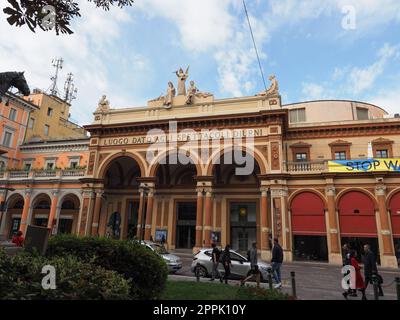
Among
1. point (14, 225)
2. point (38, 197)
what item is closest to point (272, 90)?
point (38, 197)

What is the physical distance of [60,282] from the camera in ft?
12.9

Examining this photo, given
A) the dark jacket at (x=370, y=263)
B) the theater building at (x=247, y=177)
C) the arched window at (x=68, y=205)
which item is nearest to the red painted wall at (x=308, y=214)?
the theater building at (x=247, y=177)

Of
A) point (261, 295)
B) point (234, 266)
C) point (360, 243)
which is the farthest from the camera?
point (360, 243)

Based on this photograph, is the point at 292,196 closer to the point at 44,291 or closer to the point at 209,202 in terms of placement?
the point at 209,202

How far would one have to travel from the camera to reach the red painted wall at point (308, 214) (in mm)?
21891

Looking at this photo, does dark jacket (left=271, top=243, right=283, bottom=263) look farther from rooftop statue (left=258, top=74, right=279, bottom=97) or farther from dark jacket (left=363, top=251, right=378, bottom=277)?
rooftop statue (left=258, top=74, right=279, bottom=97)

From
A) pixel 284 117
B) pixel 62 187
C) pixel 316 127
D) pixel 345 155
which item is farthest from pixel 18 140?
pixel 345 155

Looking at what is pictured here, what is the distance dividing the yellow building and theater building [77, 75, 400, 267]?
13600 mm

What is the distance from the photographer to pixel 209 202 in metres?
23.6

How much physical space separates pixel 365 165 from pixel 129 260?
2087 centimetres

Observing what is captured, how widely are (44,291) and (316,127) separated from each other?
85.1 ft

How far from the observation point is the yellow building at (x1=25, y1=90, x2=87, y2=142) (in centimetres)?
3900

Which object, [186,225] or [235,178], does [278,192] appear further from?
[186,225]

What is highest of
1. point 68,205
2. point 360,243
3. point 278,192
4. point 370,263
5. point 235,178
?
point 235,178
